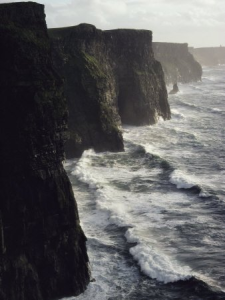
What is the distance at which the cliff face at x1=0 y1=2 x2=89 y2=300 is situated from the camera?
1093 inches

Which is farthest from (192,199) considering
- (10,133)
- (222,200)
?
(10,133)

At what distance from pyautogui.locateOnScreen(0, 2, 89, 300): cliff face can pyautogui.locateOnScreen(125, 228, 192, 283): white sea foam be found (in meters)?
4.85

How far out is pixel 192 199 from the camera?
48188mm

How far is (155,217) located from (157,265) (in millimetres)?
9986

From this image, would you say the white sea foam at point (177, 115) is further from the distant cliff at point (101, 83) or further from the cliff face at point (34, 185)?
the cliff face at point (34, 185)

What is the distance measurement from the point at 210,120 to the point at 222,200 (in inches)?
2254

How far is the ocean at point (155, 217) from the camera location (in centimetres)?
3170

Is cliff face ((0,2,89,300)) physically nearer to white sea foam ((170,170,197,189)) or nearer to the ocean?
the ocean

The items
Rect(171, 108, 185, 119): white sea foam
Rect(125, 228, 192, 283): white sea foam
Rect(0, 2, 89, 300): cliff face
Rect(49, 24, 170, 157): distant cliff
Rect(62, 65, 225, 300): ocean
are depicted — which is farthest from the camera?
Rect(171, 108, 185, 119): white sea foam

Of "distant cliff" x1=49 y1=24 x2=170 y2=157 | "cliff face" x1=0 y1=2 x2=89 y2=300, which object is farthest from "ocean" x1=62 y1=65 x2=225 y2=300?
"distant cliff" x1=49 y1=24 x2=170 y2=157

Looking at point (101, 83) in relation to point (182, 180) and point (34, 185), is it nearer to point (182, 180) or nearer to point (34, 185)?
point (182, 180)

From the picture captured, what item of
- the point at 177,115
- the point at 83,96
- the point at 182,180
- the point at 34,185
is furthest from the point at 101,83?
the point at 34,185

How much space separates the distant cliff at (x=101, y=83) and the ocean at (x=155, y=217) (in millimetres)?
3277

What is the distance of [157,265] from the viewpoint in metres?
33.6
